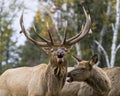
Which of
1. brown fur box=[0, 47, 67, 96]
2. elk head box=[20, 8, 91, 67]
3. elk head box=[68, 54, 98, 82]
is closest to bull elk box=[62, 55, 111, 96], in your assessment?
elk head box=[68, 54, 98, 82]

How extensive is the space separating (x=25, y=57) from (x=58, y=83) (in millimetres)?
44137

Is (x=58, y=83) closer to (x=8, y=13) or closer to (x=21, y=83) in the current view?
(x=21, y=83)

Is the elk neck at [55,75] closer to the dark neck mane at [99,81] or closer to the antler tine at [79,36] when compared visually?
the antler tine at [79,36]

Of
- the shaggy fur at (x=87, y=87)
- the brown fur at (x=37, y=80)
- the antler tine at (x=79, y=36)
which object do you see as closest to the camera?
the brown fur at (x=37, y=80)

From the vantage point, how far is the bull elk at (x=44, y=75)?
14180 mm

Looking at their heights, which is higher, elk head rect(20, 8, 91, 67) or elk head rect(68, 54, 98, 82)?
elk head rect(20, 8, 91, 67)

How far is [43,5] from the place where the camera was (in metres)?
41.6

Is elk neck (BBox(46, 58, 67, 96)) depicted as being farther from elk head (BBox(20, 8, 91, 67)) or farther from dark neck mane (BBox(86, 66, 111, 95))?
dark neck mane (BBox(86, 66, 111, 95))

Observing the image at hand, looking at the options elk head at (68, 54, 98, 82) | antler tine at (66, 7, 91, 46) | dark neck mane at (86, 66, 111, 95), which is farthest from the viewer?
dark neck mane at (86, 66, 111, 95)

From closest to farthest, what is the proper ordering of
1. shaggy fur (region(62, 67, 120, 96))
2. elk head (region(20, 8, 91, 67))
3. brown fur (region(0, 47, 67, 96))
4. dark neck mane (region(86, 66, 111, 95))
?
elk head (region(20, 8, 91, 67)) < brown fur (region(0, 47, 67, 96)) < dark neck mane (region(86, 66, 111, 95)) < shaggy fur (region(62, 67, 120, 96))

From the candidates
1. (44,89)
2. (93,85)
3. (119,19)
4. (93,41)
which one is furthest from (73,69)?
(93,41)

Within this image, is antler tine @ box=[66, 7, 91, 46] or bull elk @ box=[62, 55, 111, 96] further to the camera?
bull elk @ box=[62, 55, 111, 96]

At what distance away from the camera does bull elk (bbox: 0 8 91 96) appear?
558 inches

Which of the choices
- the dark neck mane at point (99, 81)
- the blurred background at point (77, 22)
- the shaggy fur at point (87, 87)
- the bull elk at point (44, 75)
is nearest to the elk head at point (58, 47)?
the bull elk at point (44, 75)
